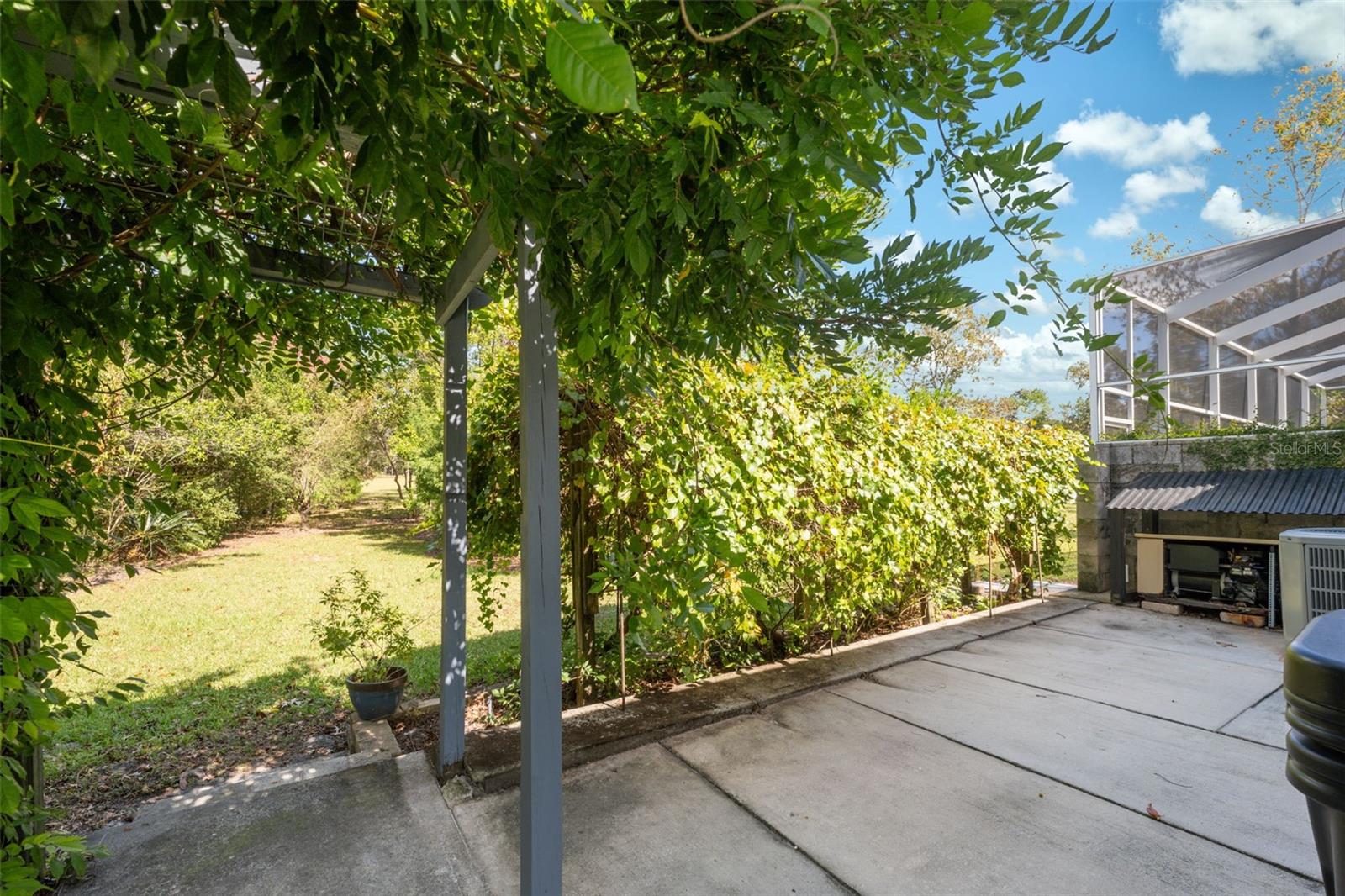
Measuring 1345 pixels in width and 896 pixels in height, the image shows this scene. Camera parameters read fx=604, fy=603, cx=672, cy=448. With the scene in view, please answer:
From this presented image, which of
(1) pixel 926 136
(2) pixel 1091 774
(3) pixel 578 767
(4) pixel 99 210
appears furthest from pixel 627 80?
(2) pixel 1091 774

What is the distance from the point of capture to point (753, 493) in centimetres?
348

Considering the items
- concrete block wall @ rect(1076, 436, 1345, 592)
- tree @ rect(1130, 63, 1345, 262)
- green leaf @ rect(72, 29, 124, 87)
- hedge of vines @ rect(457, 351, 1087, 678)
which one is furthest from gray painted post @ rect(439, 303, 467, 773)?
tree @ rect(1130, 63, 1345, 262)

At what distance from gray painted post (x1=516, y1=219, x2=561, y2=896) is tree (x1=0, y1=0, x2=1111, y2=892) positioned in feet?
0.41

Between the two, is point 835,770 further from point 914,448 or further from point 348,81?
point 348,81

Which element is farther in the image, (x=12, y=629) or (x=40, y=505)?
(x=40, y=505)

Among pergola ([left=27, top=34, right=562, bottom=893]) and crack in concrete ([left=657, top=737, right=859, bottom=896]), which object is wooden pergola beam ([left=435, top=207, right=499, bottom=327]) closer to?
pergola ([left=27, top=34, right=562, bottom=893])

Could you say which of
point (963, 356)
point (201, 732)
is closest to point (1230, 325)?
point (963, 356)

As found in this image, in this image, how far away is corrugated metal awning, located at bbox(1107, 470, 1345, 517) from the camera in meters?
5.10

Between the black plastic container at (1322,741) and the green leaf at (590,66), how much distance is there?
0.91 metres

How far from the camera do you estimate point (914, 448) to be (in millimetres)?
4465

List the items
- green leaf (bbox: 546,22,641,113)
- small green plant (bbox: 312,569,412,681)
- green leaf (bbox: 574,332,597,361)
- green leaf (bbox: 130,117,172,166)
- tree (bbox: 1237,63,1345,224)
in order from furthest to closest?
tree (bbox: 1237,63,1345,224) → small green plant (bbox: 312,569,412,681) → green leaf (bbox: 574,332,597,361) → green leaf (bbox: 130,117,172,166) → green leaf (bbox: 546,22,641,113)

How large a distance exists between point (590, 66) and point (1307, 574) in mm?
4767

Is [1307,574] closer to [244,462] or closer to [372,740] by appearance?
[372,740]

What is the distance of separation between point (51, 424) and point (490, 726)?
249 centimetres
